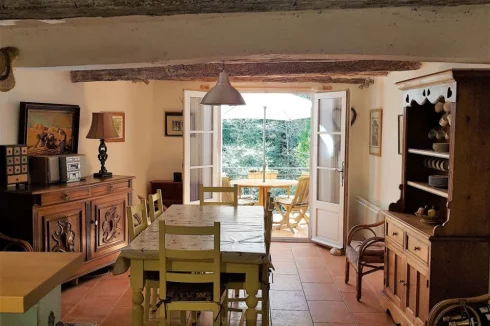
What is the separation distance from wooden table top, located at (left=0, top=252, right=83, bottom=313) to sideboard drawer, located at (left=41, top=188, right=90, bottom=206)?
→ 2279 millimetres

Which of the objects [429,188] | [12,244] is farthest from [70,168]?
[429,188]

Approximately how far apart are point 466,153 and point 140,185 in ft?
14.7

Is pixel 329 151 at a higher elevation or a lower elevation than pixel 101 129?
lower

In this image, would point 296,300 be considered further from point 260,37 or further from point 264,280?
point 260,37

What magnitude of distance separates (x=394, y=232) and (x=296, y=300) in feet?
3.72

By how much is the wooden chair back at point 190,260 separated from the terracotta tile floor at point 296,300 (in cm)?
102

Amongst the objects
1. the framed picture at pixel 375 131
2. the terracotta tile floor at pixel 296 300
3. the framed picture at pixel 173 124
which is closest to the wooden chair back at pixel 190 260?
the terracotta tile floor at pixel 296 300

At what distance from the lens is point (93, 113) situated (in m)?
5.09

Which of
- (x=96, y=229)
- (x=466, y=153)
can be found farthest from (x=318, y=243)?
(x=466, y=153)

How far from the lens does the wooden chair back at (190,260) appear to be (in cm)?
281


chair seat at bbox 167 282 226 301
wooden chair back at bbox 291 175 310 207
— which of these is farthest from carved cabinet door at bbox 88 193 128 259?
wooden chair back at bbox 291 175 310 207

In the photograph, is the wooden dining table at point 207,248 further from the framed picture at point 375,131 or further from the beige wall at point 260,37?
the framed picture at point 375,131

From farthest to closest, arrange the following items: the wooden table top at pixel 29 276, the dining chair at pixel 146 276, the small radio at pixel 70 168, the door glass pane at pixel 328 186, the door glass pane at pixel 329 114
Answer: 1. the door glass pane at pixel 328 186
2. the door glass pane at pixel 329 114
3. the small radio at pixel 70 168
4. the dining chair at pixel 146 276
5. the wooden table top at pixel 29 276

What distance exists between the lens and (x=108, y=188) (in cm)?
485
